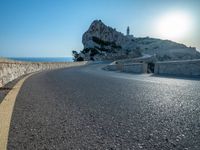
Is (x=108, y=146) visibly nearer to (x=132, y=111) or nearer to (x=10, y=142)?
(x=10, y=142)

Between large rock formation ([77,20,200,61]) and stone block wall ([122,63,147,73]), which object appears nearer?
stone block wall ([122,63,147,73])

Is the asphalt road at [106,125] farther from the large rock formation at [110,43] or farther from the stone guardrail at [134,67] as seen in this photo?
the large rock formation at [110,43]

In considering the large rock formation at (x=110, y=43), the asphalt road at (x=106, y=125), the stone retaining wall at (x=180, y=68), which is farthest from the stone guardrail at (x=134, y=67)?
the large rock formation at (x=110, y=43)

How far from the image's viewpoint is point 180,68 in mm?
14562

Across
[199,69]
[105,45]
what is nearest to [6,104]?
[199,69]

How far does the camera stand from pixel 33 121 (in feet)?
12.7

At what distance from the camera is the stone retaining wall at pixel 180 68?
13492 millimetres

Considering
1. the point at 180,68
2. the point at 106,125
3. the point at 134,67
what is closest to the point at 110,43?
the point at 134,67

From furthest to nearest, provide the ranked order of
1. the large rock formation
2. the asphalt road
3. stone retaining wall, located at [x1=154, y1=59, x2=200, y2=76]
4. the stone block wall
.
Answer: the large rock formation → the stone block wall → stone retaining wall, located at [x1=154, y1=59, x2=200, y2=76] → the asphalt road

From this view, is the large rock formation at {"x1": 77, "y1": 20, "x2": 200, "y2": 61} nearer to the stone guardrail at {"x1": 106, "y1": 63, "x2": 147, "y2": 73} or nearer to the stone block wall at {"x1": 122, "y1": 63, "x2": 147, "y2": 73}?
the stone guardrail at {"x1": 106, "y1": 63, "x2": 147, "y2": 73}

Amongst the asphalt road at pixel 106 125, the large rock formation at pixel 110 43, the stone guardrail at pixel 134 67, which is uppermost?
the large rock formation at pixel 110 43

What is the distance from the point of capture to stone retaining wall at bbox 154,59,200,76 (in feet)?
44.3

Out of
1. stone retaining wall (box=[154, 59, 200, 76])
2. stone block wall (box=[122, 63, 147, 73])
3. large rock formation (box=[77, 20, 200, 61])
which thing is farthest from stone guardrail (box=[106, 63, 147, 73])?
large rock formation (box=[77, 20, 200, 61])

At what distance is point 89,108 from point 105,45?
121 meters
